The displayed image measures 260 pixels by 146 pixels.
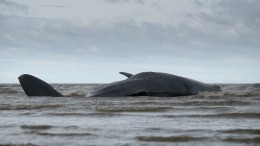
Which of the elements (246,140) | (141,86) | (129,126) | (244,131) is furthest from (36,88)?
(246,140)

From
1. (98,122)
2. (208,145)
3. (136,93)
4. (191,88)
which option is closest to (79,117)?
(98,122)

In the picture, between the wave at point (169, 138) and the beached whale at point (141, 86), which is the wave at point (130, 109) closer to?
the beached whale at point (141, 86)

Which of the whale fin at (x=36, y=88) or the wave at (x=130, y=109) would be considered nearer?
the wave at (x=130, y=109)

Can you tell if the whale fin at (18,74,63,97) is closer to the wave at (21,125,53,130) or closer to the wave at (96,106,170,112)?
the wave at (96,106,170,112)

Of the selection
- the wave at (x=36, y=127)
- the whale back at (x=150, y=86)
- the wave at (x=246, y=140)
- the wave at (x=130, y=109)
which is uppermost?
the whale back at (x=150, y=86)

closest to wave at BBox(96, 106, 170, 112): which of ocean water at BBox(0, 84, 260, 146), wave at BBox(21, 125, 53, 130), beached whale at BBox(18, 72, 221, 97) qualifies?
ocean water at BBox(0, 84, 260, 146)

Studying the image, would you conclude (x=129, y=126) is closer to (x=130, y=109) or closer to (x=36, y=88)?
(x=130, y=109)

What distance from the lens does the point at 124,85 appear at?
13508 millimetres

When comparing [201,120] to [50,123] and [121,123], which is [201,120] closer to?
[121,123]

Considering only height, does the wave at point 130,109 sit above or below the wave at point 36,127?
above

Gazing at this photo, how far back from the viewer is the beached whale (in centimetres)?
1310

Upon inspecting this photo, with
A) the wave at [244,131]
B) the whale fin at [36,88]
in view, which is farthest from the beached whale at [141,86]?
the wave at [244,131]

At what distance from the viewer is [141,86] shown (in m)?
13.0

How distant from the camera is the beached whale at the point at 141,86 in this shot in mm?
13102
